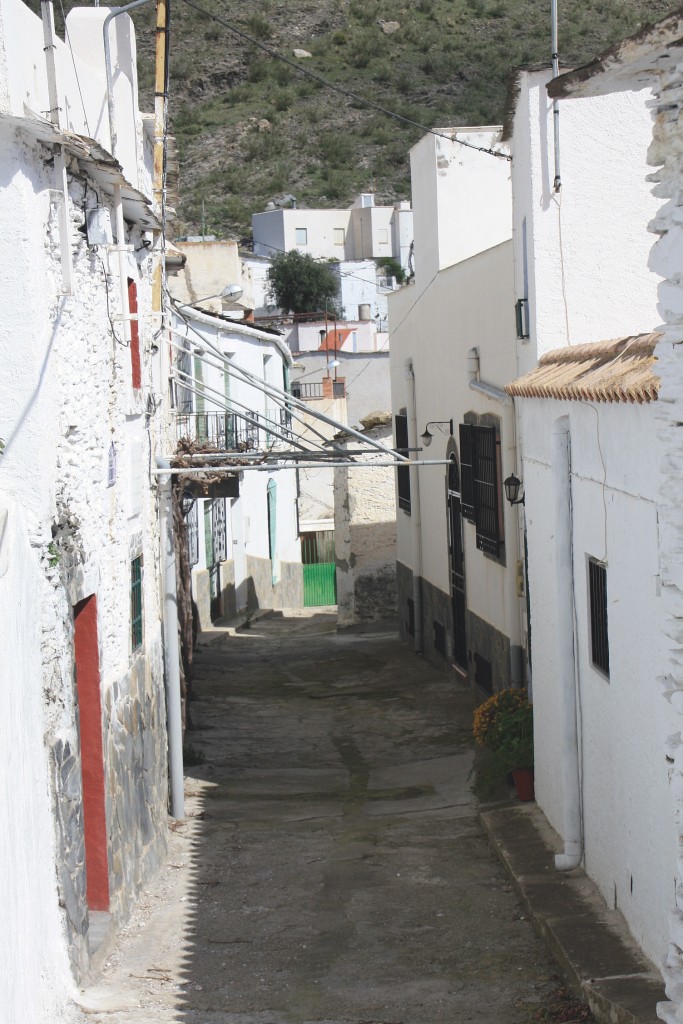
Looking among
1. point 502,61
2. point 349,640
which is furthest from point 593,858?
point 502,61

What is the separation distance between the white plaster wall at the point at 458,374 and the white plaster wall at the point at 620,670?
3433 millimetres

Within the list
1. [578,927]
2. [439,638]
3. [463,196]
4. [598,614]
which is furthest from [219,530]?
[578,927]

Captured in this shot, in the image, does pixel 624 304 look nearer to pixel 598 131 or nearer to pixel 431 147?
pixel 598 131

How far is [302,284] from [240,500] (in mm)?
28794

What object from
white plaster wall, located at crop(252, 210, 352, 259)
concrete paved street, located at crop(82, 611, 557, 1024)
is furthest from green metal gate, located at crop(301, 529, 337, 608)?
white plaster wall, located at crop(252, 210, 352, 259)

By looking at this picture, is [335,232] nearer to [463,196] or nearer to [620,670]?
[463,196]

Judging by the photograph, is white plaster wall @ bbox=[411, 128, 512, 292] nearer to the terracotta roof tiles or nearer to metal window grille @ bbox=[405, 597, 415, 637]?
metal window grille @ bbox=[405, 597, 415, 637]

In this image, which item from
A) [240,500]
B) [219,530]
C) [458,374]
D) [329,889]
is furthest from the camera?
[240,500]

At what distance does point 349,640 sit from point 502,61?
185ft

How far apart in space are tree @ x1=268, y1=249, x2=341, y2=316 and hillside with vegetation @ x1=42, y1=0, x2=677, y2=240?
1152cm

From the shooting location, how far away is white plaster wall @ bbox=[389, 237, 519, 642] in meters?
13.8

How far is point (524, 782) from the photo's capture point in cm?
1173

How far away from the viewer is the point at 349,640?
77.2 ft

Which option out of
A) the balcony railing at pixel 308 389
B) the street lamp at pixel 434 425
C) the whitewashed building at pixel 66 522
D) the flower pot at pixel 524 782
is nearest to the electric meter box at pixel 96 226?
the whitewashed building at pixel 66 522
